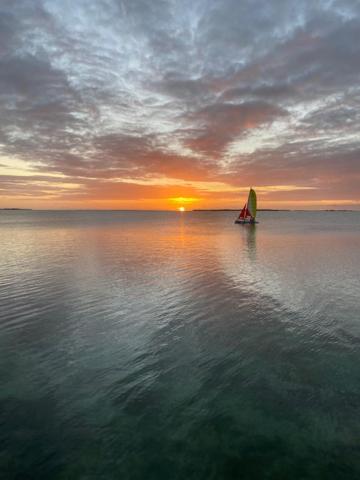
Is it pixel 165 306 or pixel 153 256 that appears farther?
pixel 153 256

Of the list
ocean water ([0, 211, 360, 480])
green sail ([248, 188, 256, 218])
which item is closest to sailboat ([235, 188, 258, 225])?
green sail ([248, 188, 256, 218])

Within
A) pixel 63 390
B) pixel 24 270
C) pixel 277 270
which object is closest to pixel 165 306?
pixel 63 390

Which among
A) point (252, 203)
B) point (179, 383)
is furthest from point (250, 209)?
point (179, 383)

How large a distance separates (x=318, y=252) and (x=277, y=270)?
68.2ft

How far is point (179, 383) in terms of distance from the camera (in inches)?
552

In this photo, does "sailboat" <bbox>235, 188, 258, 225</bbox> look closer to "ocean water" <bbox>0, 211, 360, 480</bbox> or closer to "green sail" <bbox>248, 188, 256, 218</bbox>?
"green sail" <bbox>248, 188, 256, 218</bbox>

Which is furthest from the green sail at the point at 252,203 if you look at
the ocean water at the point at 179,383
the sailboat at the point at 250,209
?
the ocean water at the point at 179,383

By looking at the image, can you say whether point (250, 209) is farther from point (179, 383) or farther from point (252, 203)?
point (179, 383)

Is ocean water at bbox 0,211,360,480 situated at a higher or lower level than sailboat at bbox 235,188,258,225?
lower

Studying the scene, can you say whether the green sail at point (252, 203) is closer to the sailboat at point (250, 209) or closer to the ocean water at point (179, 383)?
the sailboat at point (250, 209)

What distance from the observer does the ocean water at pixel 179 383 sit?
32.8ft

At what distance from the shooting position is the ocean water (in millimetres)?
9984

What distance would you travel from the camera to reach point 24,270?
38031 millimetres

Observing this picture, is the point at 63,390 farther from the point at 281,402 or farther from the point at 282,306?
the point at 282,306
